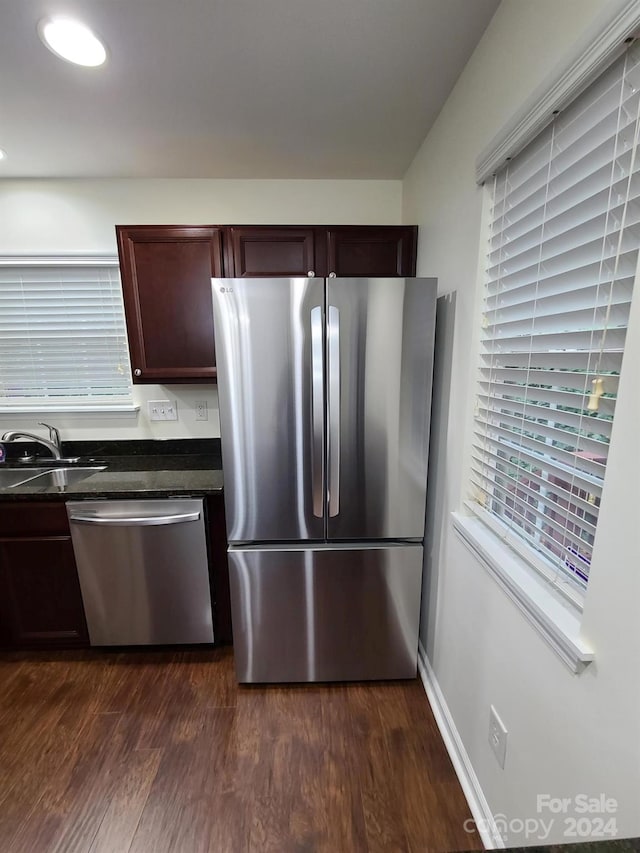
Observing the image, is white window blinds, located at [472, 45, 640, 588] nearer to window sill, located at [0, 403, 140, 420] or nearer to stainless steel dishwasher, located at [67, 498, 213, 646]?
stainless steel dishwasher, located at [67, 498, 213, 646]

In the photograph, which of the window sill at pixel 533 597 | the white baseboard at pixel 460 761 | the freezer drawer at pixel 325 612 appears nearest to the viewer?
the window sill at pixel 533 597

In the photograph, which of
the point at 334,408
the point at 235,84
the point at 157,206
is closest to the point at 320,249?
the point at 235,84

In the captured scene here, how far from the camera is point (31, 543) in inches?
69.6

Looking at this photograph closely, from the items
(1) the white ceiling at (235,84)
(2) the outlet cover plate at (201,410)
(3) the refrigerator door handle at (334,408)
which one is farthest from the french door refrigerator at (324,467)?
(2) the outlet cover plate at (201,410)

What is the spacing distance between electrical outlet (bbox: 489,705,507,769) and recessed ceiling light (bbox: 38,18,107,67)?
2.43 meters

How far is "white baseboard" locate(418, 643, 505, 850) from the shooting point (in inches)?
45.1

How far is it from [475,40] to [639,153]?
0.87 meters

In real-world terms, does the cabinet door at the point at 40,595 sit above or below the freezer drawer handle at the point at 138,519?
below

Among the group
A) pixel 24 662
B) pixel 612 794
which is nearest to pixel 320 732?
pixel 612 794

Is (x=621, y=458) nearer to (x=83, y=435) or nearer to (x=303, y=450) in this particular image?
(x=303, y=450)

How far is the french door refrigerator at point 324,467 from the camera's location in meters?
1.41

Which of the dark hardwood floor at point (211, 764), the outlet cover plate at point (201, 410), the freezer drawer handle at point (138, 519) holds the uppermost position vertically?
the outlet cover plate at point (201, 410)

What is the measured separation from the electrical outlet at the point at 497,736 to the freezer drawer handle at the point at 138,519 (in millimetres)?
1377

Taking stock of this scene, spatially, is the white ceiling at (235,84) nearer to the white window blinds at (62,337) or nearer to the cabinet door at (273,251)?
the cabinet door at (273,251)
